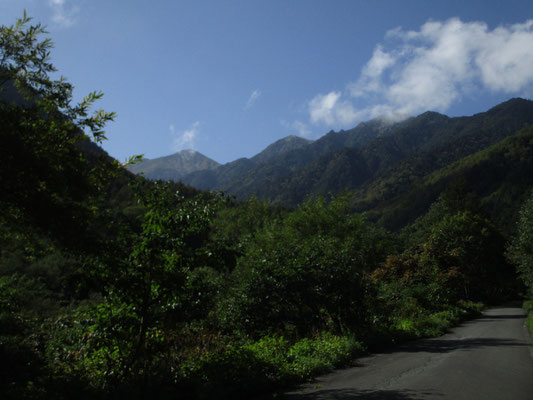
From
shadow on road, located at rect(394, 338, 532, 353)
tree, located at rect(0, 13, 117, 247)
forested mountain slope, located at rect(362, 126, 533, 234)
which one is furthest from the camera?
forested mountain slope, located at rect(362, 126, 533, 234)

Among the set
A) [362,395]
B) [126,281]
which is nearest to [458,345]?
[362,395]

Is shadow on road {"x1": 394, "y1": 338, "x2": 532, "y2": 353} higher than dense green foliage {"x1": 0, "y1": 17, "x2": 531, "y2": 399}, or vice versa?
dense green foliage {"x1": 0, "y1": 17, "x2": 531, "y2": 399}

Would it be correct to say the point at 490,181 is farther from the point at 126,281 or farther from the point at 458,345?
the point at 126,281

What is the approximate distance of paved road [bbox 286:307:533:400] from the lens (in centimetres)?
607

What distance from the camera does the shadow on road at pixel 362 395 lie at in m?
5.77

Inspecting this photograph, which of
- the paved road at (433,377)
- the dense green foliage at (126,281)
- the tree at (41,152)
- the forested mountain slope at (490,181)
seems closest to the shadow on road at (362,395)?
the paved road at (433,377)

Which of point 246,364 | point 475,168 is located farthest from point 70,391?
point 475,168

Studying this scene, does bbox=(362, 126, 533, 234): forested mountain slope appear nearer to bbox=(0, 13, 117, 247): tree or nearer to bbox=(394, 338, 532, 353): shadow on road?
bbox=(394, 338, 532, 353): shadow on road

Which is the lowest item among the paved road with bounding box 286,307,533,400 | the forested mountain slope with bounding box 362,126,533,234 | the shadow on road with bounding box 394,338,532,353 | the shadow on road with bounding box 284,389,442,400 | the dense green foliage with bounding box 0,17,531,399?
the shadow on road with bounding box 394,338,532,353

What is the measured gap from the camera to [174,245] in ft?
21.3

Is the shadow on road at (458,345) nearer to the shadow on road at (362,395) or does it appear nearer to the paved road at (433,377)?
the paved road at (433,377)

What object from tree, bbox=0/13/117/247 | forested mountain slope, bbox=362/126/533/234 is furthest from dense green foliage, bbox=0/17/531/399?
forested mountain slope, bbox=362/126/533/234

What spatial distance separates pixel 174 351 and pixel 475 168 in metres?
190

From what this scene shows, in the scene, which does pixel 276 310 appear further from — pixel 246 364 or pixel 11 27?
pixel 11 27
